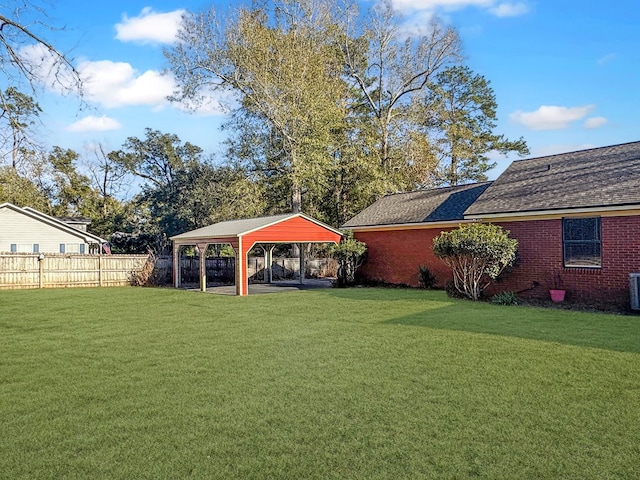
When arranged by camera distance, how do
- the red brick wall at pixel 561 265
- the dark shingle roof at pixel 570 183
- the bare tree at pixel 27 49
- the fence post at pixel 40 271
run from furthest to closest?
the fence post at pixel 40 271 → the dark shingle roof at pixel 570 183 → the red brick wall at pixel 561 265 → the bare tree at pixel 27 49

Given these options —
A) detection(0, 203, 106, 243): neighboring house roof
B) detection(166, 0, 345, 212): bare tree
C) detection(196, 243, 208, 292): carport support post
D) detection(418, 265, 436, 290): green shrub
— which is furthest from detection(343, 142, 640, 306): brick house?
detection(0, 203, 106, 243): neighboring house roof

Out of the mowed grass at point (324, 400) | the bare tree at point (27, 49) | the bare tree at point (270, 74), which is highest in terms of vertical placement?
the bare tree at point (270, 74)

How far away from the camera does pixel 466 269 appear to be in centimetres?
1383

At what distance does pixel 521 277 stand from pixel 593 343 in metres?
6.55

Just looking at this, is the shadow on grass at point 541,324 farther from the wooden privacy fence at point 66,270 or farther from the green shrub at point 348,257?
the wooden privacy fence at point 66,270

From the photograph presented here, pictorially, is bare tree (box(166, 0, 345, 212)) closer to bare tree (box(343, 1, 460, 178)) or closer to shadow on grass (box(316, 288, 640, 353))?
bare tree (box(343, 1, 460, 178))

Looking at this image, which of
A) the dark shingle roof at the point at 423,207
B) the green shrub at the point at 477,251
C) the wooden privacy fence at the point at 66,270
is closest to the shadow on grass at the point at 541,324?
the green shrub at the point at 477,251

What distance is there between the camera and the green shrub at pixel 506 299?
1262cm

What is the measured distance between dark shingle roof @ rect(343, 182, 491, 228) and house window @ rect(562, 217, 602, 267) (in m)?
3.65

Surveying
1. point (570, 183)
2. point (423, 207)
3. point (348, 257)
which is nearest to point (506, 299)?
point (570, 183)

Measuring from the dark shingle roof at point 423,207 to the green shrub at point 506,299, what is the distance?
12.0 feet

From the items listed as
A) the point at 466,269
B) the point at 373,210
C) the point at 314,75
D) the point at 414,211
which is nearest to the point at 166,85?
the point at 314,75

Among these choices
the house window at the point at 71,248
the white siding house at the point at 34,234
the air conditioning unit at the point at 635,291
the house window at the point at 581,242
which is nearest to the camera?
the air conditioning unit at the point at 635,291

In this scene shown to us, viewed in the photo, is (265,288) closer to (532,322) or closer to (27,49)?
(532,322)
